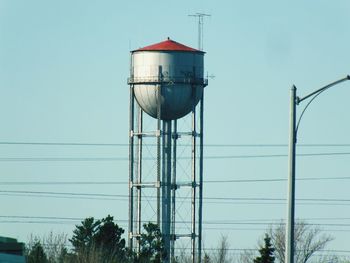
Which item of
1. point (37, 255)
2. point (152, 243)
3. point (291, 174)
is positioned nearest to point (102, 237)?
point (152, 243)

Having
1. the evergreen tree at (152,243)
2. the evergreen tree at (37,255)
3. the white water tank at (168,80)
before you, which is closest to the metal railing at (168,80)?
the white water tank at (168,80)

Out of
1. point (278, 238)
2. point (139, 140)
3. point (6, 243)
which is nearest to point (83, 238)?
point (139, 140)

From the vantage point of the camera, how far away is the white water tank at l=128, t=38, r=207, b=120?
78562 mm

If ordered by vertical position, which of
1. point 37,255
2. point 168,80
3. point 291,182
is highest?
point 168,80

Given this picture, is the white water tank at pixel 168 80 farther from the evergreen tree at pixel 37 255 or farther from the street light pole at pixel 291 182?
the street light pole at pixel 291 182

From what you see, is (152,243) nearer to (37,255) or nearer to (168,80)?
(168,80)

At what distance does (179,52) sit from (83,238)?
11861 millimetres

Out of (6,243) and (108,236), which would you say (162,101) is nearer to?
(108,236)

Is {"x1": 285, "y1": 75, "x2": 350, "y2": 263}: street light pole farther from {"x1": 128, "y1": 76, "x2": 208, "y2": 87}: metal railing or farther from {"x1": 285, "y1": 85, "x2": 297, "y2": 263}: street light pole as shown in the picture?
{"x1": 128, "y1": 76, "x2": 208, "y2": 87}: metal railing

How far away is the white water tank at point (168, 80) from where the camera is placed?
78.6 m

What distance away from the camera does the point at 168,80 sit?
3093 inches

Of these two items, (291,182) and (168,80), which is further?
(168,80)

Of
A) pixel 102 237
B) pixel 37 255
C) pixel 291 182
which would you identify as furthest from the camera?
pixel 102 237

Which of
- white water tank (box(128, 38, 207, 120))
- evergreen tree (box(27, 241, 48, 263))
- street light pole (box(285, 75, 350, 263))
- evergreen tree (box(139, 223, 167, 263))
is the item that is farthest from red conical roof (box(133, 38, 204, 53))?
street light pole (box(285, 75, 350, 263))
